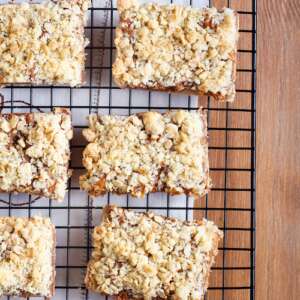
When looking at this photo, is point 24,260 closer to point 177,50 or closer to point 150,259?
point 150,259

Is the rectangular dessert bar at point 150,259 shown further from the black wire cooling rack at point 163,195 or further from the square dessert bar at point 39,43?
the square dessert bar at point 39,43

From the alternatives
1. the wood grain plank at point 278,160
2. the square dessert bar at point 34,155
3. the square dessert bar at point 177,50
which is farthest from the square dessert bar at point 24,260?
the wood grain plank at point 278,160

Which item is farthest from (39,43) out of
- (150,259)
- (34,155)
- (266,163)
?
(266,163)

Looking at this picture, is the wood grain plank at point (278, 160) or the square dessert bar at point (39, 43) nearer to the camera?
the square dessert bar at point (39, 43)

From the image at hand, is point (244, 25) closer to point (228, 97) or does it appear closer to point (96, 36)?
point (228, 97)

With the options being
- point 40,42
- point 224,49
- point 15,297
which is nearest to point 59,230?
point 15,297

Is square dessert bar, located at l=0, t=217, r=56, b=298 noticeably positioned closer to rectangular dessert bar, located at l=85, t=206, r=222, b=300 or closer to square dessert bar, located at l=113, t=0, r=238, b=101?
rectangular dessert bar, located at l=85, t=206, r=222, b=300
